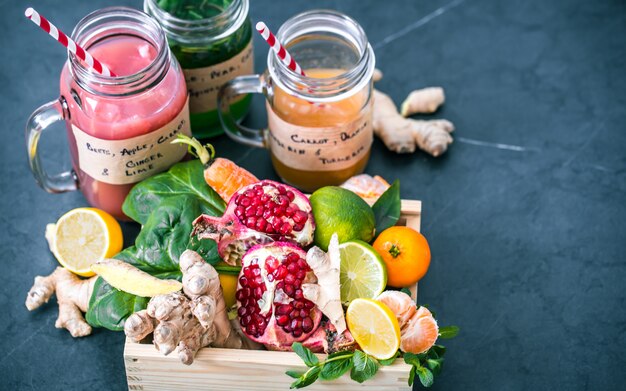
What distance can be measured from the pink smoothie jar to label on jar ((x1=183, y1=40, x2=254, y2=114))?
0.09 m

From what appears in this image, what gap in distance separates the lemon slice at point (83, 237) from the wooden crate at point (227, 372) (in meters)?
0.22

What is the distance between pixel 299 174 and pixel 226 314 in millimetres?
327

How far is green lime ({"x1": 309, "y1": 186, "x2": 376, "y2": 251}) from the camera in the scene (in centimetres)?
124

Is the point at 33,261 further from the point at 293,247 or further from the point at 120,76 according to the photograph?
the point at 293,247

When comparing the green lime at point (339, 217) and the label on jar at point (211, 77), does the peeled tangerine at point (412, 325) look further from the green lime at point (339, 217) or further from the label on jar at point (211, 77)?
the label on jar at point (211, 77)

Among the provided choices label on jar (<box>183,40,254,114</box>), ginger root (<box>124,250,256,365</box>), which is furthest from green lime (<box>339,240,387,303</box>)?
label on jar (<box>183,40,254,114</box>)

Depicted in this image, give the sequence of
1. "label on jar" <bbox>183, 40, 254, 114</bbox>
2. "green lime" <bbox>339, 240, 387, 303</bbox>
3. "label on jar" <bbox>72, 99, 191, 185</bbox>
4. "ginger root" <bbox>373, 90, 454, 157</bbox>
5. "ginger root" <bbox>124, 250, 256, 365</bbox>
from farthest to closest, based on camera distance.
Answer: "ginger root" <bbox>373, 90, 454, 157</bbox>
"label on jar" <bbox>183, 40, 254, 114</bbox>
"label on jar" <bbox>72, 99, 191, 185</bbox>
"green lime" <bbox>339, 240, 387, 303</bbox>
"ginger root" <bbox>124, 250, 256, 365</bbox>

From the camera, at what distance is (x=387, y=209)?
4.35 ft

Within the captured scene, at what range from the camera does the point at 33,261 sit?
1.44 m

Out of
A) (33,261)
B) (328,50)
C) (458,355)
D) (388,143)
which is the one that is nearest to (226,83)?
(328,50)

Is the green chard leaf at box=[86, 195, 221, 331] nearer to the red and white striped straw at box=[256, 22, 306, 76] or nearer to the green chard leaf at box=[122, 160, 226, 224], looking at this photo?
the green chard leaf at box=[122, 160, 226, 224]

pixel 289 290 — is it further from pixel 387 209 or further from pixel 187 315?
pixel 387 209

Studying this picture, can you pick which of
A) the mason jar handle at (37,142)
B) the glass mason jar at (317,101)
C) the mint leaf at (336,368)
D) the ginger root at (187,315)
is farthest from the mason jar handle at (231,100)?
the mint leaf at (336,368)

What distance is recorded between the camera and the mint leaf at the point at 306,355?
3.75 ft
